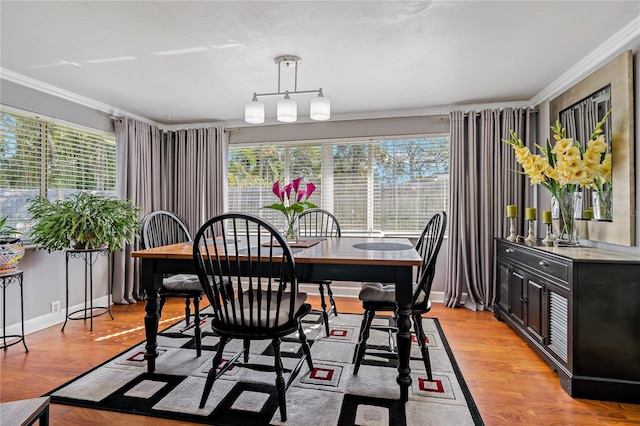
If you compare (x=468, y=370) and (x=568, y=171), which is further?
(x=568, y=171)

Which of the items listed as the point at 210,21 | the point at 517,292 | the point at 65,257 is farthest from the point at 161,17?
the point at 517,292

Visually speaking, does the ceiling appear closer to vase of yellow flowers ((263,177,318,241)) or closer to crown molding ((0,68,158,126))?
crown molding ((0,68,158,126))

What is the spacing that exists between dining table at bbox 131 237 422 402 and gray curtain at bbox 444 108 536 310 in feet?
6.48

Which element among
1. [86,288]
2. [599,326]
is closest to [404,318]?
[599,326]

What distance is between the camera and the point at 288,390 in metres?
2.10

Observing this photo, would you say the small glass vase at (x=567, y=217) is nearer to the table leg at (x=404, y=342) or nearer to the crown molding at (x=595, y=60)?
the crown molding at (x=595, y=60)

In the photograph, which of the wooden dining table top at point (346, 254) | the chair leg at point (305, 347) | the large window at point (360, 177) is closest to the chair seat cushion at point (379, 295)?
the wooden dining table top at point (346, 254)

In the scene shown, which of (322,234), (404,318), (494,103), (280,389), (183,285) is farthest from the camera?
(494,103)

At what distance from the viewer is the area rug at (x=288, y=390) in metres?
1.86

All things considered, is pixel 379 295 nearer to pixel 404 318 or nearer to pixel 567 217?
pixel 404 318

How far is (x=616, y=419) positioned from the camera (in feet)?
6.12

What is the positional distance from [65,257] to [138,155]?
1.41 metres

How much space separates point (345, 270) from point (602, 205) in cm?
206

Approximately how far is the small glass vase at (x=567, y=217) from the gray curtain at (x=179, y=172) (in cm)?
370
